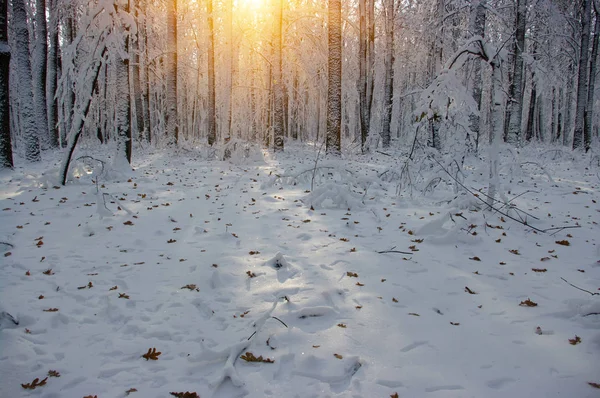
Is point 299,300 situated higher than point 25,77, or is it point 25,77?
point 25,77

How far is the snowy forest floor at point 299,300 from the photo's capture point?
2262 mm

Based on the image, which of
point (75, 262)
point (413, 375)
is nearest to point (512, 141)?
point (413, 375)

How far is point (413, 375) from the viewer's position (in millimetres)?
2256

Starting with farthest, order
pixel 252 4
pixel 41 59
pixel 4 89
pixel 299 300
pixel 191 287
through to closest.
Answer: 1. pixel 252 4
2. pixel 41 59
3. pixel 4 89
4. pixel 191 287
5. pixel 299 300

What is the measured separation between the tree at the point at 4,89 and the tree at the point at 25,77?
993 millimetres

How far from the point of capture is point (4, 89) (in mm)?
8391

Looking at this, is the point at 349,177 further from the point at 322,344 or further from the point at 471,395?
the point at 471,395

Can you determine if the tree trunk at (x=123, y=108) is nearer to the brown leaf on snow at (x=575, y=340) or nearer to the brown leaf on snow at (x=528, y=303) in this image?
the brown leaf on snow at (x=528, y=303)

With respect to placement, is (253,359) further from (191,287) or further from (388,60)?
(388,60)

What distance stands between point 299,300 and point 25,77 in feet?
37.2

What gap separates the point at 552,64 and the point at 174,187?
68.1 feet

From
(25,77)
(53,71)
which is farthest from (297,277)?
(53,71)

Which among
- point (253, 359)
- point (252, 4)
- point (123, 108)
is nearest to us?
point (253, 359)

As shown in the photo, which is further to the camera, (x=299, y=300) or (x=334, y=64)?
(x=334, y=64)
